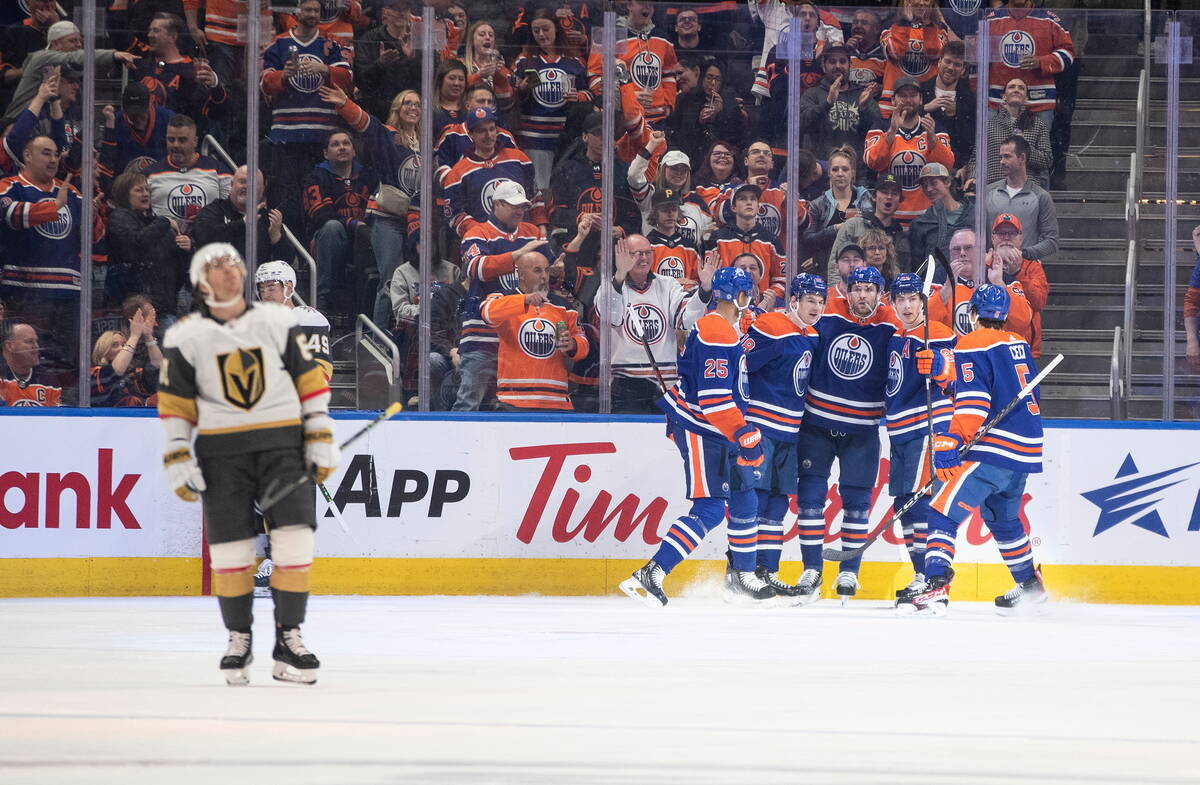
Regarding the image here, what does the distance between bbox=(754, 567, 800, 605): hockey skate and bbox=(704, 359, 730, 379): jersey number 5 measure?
42.0 inches

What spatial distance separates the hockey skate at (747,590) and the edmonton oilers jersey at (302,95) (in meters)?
3.22

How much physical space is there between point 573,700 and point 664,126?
4.95m

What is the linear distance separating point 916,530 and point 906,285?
1.21 meters

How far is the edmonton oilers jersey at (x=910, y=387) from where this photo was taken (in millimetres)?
7922

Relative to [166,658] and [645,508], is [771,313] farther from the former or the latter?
[166,658]

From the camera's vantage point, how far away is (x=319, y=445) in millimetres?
4812

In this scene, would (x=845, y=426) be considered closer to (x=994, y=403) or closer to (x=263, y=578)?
(x=994, y=403)

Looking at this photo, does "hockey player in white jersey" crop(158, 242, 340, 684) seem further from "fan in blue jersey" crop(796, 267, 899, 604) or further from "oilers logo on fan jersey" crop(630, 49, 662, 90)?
"oilers logo on fan jersey" crop(630, 49, 662, 90)

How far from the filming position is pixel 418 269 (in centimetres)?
855

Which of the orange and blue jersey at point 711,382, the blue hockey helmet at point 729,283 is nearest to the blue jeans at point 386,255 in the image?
the orange and blue jersey at point 711,382

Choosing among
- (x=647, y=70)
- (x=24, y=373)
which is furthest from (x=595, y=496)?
(x=24, y=373)

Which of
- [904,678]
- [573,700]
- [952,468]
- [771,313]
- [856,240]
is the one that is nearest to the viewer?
[573,700]

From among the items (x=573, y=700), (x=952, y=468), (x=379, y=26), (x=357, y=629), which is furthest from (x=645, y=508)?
(x=573, y=700)

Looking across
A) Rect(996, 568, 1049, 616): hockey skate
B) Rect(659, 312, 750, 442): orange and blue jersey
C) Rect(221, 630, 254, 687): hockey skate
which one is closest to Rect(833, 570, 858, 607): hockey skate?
Rect(996, 568, 1049, 616): hockey skate
